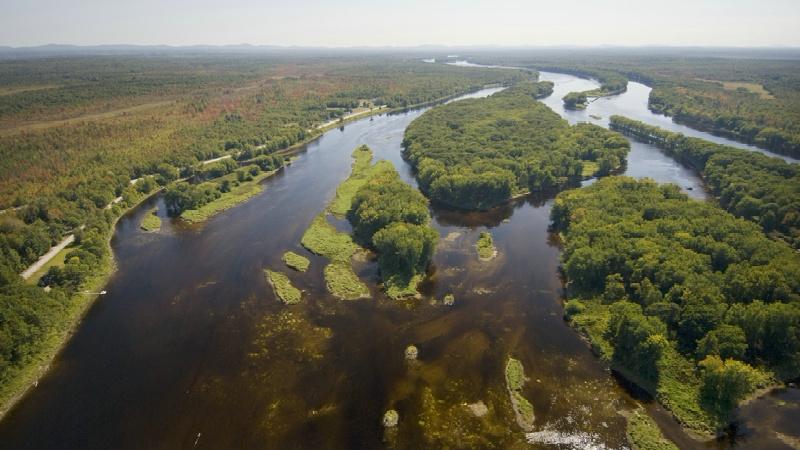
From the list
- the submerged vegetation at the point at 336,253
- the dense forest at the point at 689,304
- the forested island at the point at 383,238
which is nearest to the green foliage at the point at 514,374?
the dense forest at the point at 689,304

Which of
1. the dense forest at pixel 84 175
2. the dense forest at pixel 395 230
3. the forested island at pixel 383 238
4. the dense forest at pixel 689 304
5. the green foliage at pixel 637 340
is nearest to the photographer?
the dense forest at pixel 689 304

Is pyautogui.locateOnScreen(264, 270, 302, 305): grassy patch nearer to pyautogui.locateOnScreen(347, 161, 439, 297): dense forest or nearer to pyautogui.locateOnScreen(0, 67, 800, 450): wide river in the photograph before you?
pyautogui.locateOnScreen(0, 67, 800, 450): wide river

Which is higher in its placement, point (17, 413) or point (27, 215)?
point (27, 215)

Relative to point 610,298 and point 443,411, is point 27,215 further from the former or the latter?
point 610,298

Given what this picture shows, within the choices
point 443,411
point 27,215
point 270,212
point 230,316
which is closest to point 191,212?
point 270,212

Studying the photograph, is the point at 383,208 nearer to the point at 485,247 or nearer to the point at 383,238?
the point at 383,238

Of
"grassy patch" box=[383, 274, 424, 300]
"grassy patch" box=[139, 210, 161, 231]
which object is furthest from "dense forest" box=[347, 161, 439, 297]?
"grassy patch" box=[139, 210, 161, 231]

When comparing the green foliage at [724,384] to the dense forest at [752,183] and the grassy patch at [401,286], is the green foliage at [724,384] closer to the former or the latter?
the grassy patch at [401,286]
